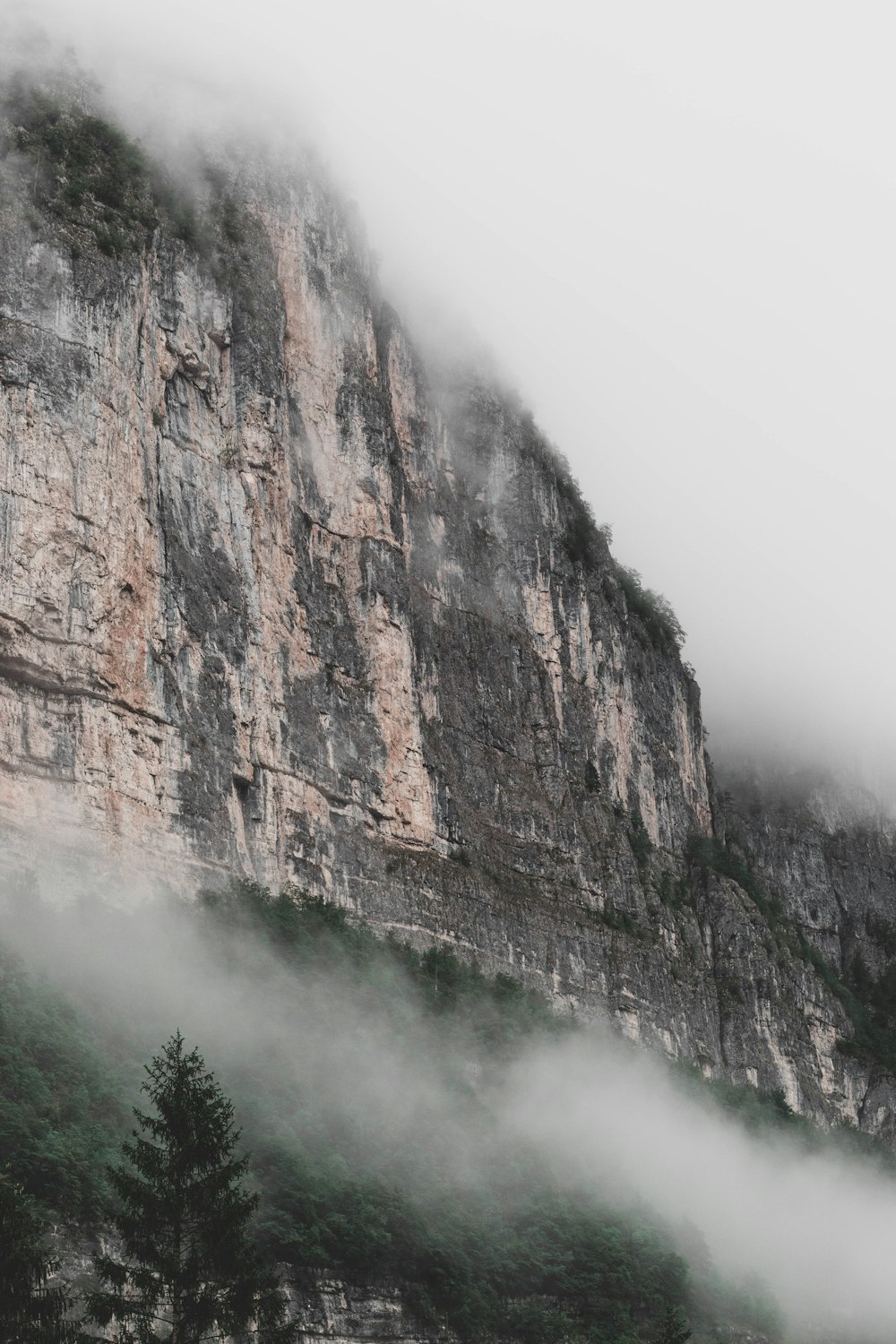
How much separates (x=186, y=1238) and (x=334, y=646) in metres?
51.1

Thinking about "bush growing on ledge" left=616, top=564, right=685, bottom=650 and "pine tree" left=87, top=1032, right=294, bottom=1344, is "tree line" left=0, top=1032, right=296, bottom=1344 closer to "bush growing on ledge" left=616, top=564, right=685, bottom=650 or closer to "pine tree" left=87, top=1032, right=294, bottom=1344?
"pine tree" left=87, top=1032, right=294, bottom=1344

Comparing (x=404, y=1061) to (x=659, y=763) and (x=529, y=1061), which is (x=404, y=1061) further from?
(x=659, y=763)

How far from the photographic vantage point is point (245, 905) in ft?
246

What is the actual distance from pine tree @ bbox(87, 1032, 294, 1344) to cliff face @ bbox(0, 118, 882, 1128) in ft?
104

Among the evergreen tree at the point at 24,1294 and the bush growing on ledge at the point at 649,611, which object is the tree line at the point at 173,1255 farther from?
the bush growing on ledge at the point at 649,611

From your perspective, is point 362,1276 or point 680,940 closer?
point 362,1276

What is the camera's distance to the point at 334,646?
87.4 m

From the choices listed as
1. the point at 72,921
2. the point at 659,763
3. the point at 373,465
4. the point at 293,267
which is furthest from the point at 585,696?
the point at 72,921

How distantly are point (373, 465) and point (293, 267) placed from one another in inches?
393

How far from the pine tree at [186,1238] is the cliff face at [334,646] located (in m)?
31.6

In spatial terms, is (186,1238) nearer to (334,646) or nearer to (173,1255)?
(173,1255)

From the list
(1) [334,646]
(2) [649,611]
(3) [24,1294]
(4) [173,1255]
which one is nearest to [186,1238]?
(4) [173,1255]

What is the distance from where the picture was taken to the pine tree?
34812 millimetres

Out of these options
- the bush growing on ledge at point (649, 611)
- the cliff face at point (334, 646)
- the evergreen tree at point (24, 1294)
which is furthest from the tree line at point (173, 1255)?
the bush growing on ledge at point (649, 611)
